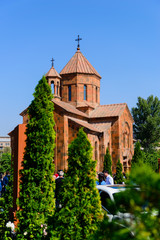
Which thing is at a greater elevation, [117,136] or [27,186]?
[117,136]

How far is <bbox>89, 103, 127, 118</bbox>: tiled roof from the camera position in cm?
2334

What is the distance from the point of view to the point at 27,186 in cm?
599

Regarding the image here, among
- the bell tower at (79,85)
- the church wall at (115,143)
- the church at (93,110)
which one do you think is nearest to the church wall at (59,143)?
the church at (93,110)

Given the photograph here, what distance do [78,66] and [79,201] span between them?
822 inches

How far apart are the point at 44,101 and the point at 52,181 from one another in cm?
200

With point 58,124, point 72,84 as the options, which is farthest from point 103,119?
point 58,124

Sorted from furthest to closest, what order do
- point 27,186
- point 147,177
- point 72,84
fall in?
point 72,84 < point 27,186 < point 147,177

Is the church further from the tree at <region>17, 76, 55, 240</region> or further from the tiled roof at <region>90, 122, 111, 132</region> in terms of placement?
the tree at <region>17, 76, 55, 240</region>

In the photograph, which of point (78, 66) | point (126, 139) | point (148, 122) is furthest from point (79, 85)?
point (148, 122)

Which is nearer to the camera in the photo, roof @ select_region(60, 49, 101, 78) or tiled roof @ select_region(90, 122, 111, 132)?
tiled roof @ select_region(90, 122, 111, 132)

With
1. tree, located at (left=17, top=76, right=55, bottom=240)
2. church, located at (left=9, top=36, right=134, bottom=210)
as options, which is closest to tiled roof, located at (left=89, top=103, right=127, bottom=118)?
church, located at (left=9, top=36, right=134, bottom=210)

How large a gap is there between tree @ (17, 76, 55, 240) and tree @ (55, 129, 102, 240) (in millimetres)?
1090

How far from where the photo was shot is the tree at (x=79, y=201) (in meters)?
4.50

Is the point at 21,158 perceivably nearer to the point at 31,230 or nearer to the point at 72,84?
the point at 31,230
